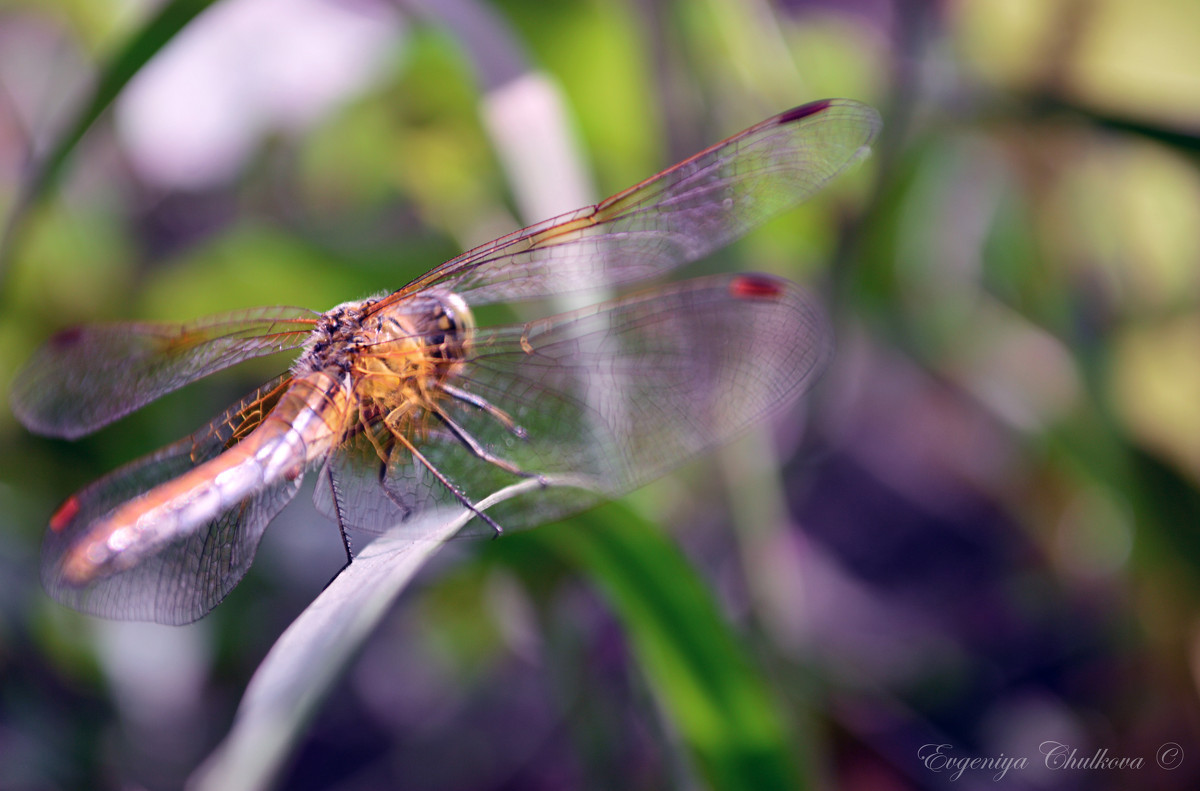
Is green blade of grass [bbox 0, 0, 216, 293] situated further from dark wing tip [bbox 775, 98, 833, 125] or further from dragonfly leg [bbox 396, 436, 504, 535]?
dark wing tip [bbox 775, 98, 833, 125]

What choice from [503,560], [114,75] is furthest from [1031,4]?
[114,75]

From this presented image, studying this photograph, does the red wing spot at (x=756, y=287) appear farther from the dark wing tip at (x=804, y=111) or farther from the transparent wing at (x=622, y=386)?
the dark wing tip at (x=804, y=111)

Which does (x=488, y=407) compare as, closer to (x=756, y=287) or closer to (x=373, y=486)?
(x=373, y=486)

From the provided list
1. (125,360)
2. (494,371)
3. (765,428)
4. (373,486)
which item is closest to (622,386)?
(494,371)

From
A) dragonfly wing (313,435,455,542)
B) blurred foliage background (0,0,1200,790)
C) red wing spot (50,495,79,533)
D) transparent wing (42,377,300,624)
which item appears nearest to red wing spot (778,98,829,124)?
blurred foliage background (0,0,1200,790)

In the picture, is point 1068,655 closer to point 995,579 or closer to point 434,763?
point 995,579
